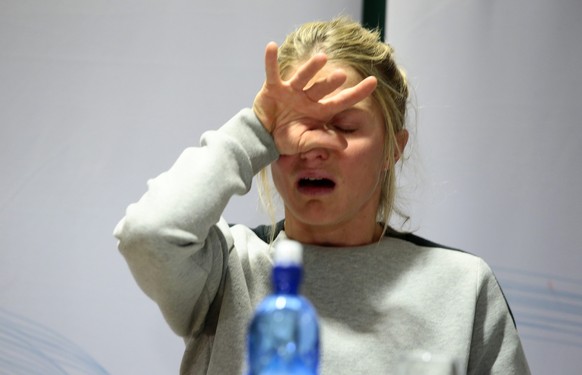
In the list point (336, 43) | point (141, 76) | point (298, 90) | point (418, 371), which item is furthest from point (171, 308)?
point (141, 76)

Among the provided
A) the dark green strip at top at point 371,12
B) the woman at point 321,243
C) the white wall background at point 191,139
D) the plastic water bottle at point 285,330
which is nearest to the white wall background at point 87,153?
the white wall background at point 191,139

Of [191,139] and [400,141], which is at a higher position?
[400,141]

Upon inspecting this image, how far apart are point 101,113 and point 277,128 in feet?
2.58

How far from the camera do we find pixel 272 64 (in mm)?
1196

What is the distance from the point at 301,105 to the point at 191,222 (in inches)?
9.5

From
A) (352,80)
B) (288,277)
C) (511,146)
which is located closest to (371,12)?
(511,146)

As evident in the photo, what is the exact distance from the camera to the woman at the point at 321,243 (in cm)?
114

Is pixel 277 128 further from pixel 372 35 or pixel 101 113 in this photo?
pixel 101 113

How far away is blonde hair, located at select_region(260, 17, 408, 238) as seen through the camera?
1379mm

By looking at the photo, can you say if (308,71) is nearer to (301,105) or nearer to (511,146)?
(301,105)

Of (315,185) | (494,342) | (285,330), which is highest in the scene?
(285,330)

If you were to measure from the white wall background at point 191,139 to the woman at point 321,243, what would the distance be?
60cm

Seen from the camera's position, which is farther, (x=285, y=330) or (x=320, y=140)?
(x=320, y=140)

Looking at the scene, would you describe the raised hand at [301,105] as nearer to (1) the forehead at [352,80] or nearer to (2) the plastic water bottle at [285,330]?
(1) the forehead at [352,80]
